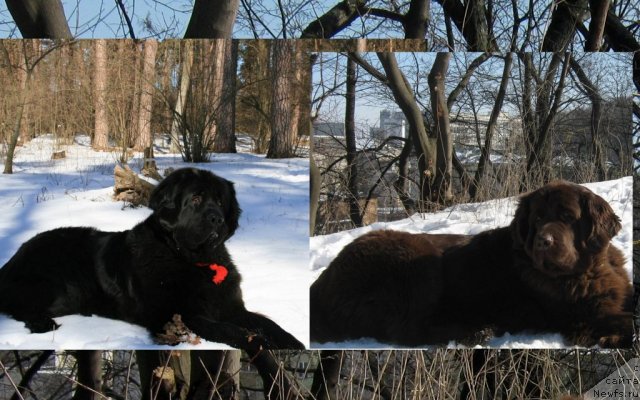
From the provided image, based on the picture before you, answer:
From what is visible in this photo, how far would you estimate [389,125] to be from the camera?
6270mm

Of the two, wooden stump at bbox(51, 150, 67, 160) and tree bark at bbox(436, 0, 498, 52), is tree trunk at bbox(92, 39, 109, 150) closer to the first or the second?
wooden stump at bbox(51, 150, 67, 160)

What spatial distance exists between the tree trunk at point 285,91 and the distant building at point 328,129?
177 millimetres

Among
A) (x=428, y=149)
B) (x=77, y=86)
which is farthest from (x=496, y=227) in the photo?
(x=77, y=86)

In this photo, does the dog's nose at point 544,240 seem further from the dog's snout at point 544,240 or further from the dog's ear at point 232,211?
the dog's ear at point 232,211

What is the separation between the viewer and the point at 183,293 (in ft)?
19.5

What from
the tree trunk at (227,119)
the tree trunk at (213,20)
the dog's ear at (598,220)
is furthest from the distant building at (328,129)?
the tree trunk at (213,20)

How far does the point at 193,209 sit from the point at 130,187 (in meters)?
0.70

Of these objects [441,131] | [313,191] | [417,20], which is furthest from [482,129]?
[417,20]

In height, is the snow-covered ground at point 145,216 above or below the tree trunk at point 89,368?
above

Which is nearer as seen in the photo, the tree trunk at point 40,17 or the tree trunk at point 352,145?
the tree trunk at point 352,145

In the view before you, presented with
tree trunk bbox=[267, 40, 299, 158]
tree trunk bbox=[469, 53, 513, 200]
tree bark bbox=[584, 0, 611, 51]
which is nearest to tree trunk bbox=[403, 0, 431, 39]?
tree bark bbox=[584, 0, 611, 51]

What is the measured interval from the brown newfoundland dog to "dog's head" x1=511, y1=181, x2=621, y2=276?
15 millimetres

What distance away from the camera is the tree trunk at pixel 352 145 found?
6156 millimetres

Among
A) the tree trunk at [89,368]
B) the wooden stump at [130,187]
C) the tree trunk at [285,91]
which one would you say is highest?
the tree trunk at [285,91]
